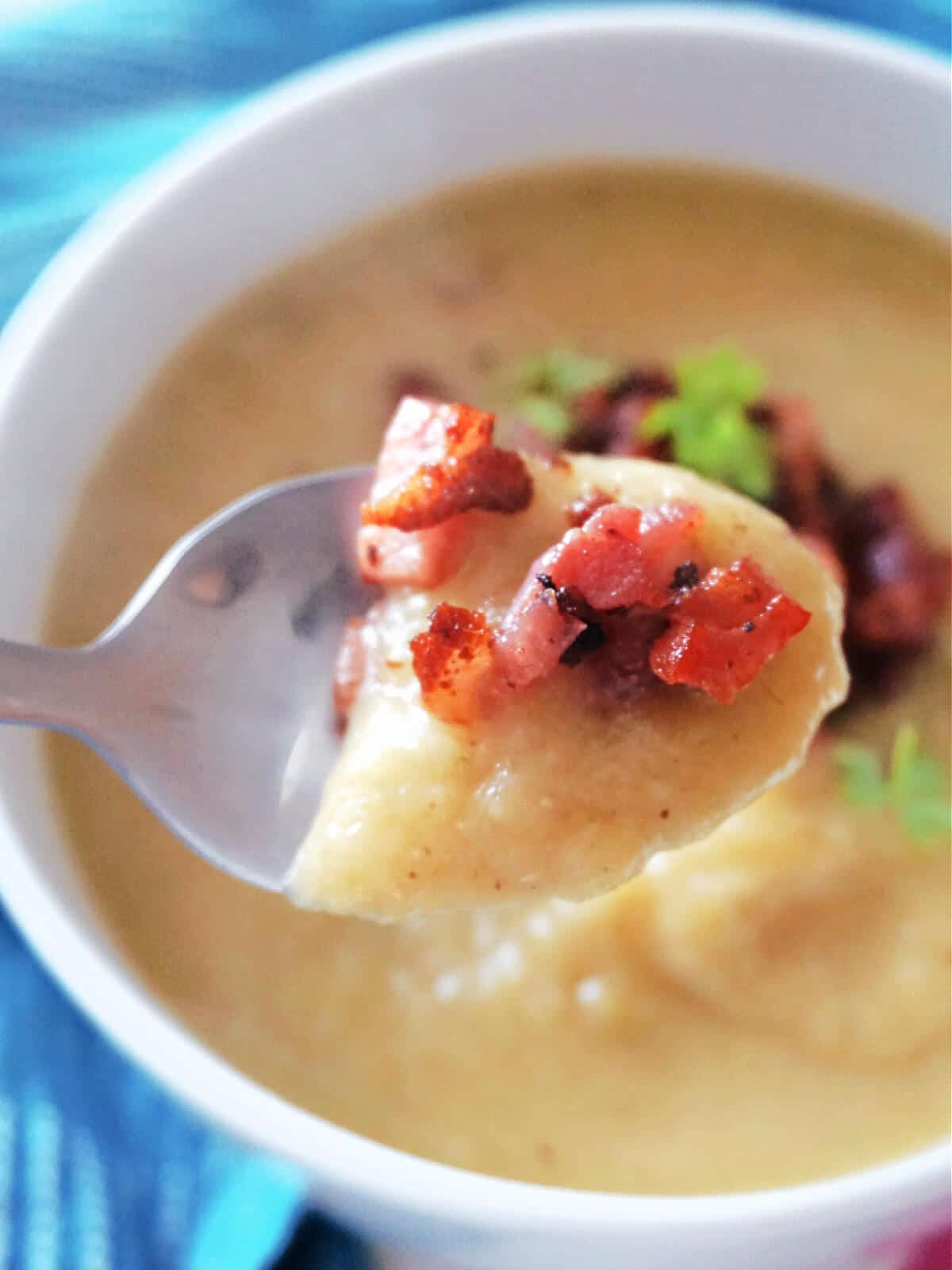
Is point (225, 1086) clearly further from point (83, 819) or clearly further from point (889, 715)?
point (889, 715)

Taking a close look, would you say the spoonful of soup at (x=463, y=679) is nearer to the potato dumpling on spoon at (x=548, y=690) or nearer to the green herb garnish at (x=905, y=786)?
the potato dumpling on spoon at (x=548, y=690)

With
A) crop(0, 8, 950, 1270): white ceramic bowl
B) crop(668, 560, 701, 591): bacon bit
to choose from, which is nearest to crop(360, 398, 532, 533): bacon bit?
crop(668, 560, 701, 591): bacon bit

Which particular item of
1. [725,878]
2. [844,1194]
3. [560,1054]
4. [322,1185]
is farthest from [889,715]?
[322,1185]

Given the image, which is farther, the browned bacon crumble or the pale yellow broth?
the browned bacon crumble

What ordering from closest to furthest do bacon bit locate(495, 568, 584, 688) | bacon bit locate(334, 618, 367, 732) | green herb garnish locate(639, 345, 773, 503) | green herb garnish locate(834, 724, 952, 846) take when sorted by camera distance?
bacon bit locate(495, 568, 584, 688) → bacon bit locate(334, 618, 367, 732) → green herb garnish locate(834, 724, 952, 846) → green herb garnish locate(639, 345, 773, 503)

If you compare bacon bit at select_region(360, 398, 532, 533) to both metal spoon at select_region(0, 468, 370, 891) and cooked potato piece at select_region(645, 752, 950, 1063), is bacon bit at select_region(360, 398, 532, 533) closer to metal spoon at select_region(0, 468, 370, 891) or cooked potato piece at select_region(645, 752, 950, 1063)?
metal spoon at select_region(0, 468, 370, 891)

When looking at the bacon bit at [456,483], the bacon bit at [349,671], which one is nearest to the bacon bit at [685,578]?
the bacon bit at [456,483]
